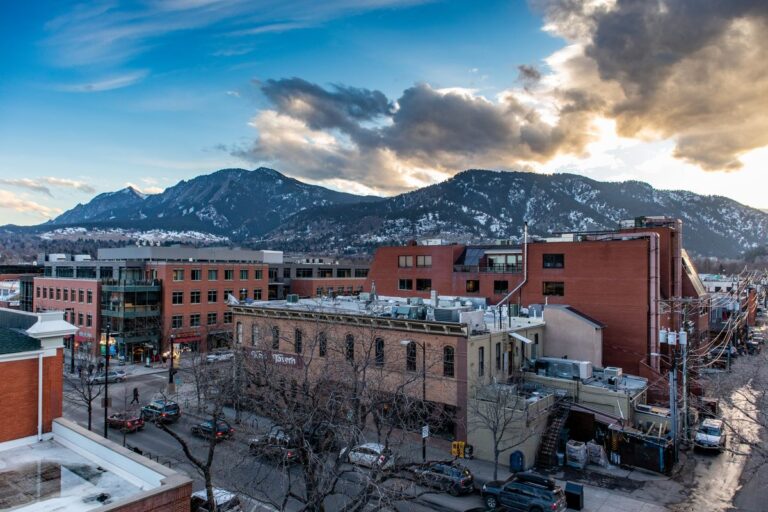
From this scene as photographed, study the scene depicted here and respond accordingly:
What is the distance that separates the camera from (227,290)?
74.9 meters

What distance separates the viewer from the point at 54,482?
13.1 m

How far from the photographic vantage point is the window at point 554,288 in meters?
48.0

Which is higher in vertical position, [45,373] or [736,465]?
[45,373]

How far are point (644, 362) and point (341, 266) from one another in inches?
2725

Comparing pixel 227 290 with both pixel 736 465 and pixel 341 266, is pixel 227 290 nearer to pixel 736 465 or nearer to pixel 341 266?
pixel 341 266

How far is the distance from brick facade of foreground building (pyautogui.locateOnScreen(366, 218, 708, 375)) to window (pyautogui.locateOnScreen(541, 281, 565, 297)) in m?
0.10

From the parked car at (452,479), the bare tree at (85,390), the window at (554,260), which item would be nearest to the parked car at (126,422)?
the bare tree at (85,390)

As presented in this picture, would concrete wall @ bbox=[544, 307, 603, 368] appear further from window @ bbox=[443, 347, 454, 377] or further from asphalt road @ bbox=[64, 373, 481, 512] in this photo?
asphalt road @ bbox=[64, 373, 481, 512]

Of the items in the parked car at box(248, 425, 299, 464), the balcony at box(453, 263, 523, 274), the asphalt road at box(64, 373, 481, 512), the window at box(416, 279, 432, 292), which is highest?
the balcony at box(453, 263, 523, 274)

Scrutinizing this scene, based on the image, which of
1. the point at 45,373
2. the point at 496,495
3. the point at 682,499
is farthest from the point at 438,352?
the point at 45,373

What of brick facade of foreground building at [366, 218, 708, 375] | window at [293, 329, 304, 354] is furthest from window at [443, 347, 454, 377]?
brick facade of foreground building at [366, 218, 708, 375]

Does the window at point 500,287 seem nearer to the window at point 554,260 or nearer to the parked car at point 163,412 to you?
the window at point 554,260

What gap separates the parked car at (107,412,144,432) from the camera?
3331 cm

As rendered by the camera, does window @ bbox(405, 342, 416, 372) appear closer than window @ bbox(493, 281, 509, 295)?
Yes
